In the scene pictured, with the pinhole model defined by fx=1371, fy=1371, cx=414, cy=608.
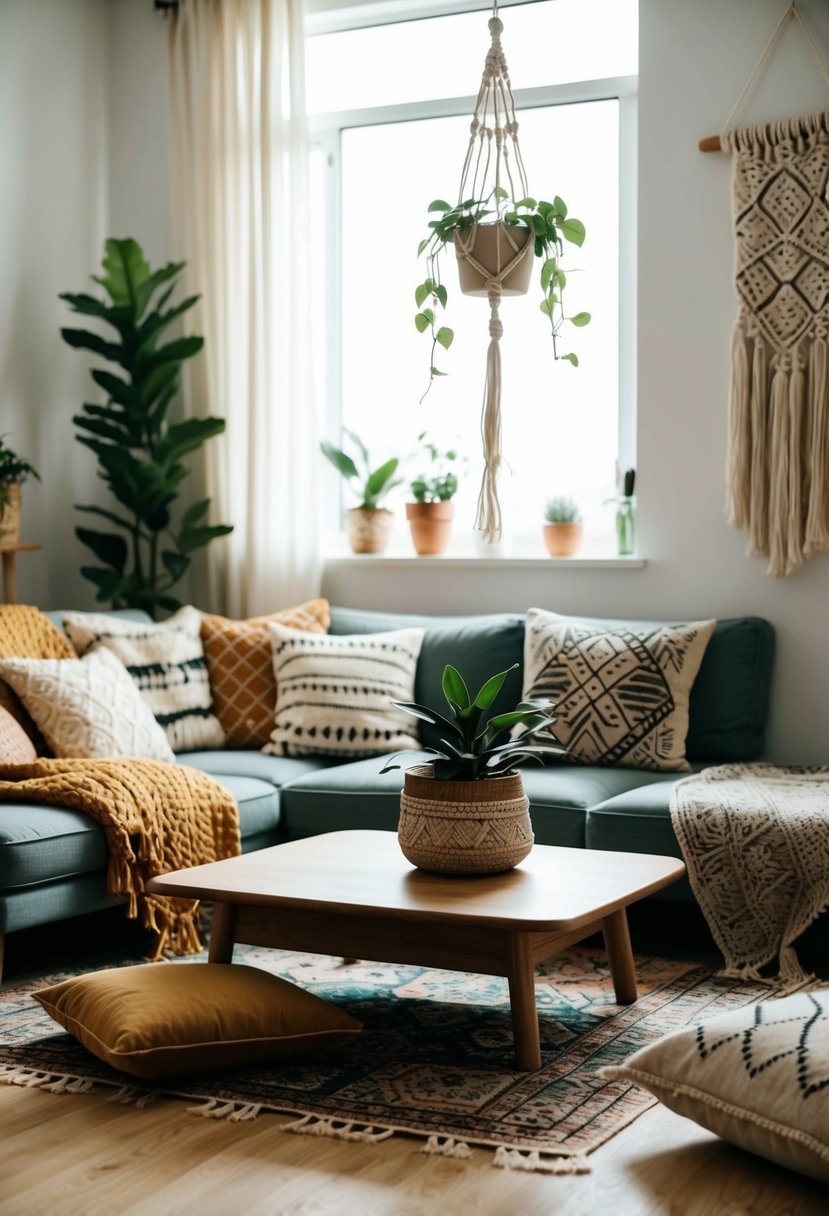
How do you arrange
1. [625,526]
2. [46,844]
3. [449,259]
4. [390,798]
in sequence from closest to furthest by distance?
[46,844]
[390,798]
[625,526]
[449,259]

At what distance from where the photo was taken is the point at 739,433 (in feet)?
12.8

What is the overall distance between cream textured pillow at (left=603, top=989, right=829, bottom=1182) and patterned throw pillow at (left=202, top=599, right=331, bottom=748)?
206cm

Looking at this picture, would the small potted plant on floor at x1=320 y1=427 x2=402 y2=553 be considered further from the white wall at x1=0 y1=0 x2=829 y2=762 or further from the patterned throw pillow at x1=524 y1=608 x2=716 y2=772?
the patterned throw pillow at x1=524 y1=608 x2=716 y2=772

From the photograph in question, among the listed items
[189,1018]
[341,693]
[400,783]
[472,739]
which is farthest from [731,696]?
[189,1018]

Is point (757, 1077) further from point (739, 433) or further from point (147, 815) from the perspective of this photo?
point (739, 433)

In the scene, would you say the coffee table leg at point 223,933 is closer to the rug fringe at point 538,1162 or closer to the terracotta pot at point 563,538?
the rug fringe at point 538,1162

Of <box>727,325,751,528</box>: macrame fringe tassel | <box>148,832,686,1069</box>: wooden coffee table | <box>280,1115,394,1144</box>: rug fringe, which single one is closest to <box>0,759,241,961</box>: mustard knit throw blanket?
<box>148,832,686,1069</box>: wooden coffee table

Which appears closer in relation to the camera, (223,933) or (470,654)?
(223,933)

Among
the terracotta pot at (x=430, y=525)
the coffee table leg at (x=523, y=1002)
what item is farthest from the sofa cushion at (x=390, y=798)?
the terracotta pot at (x=430, y=525)

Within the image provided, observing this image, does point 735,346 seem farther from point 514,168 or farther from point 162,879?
point 162,879

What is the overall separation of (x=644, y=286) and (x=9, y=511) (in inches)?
80.4

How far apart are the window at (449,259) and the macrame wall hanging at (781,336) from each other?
495 mm

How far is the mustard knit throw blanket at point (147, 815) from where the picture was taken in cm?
308

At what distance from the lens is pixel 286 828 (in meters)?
3.63
